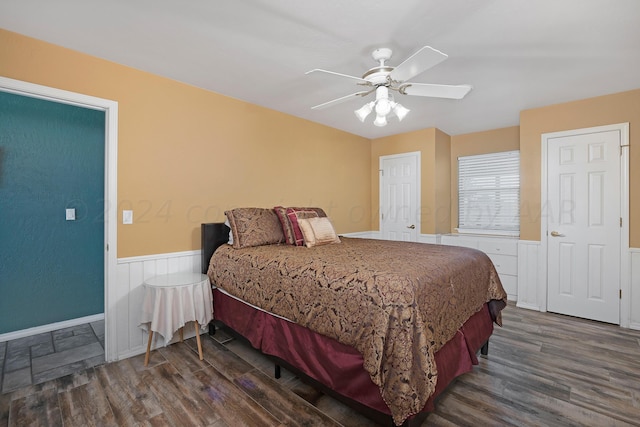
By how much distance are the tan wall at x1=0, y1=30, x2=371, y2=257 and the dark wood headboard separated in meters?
0.15

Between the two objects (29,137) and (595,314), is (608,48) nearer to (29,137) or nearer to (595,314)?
(595,314)

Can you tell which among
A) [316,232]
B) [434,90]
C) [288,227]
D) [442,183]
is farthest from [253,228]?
[442,183]

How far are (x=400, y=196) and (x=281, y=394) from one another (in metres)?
3.60

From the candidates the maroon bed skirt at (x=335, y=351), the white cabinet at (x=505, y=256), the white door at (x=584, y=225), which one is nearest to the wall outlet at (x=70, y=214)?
the maroon bed skirt at (x=335, y=351)

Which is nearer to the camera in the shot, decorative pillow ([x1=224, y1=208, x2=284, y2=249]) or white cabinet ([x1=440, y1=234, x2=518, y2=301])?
decorative pillow ([x1=224, y1=208, x2=284, y2=249])

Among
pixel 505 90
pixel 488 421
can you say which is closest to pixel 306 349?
pixel 488 421

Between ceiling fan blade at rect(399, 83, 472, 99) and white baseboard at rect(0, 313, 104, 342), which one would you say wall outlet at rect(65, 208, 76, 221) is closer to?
white baseboard at rect(0, 313, 104, 342)

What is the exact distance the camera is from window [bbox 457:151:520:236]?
4.31 meters

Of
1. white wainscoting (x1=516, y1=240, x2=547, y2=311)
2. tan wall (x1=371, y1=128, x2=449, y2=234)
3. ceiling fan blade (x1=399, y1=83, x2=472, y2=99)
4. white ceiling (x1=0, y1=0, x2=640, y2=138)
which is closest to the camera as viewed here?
white ceiling (x1=0, y1=0, x2=640, y2=138)

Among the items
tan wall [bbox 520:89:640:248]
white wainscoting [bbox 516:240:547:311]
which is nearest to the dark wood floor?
white wainscoting [bbox 516:240:547:311]

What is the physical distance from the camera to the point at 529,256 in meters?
3.67

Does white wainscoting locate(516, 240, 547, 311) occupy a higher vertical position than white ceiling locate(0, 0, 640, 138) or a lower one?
lower

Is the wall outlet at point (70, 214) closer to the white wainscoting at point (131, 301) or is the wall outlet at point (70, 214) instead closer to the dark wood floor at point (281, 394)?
the white wainscoting at point (131, 301)

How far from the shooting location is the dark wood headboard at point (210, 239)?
2871 millimetres
